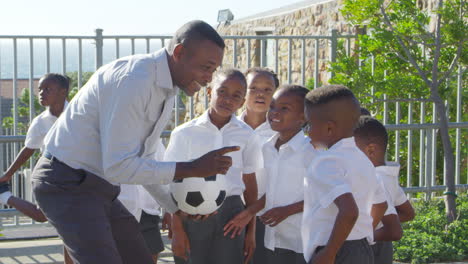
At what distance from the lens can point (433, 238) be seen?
21.5 ft

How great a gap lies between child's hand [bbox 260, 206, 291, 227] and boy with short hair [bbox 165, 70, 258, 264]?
27 centimetres

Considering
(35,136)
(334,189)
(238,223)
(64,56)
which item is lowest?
(238,223)

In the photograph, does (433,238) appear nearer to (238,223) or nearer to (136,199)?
(238,223)

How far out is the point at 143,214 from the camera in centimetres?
528

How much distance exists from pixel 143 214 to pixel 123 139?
6.16ft

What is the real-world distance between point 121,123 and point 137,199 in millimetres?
1623

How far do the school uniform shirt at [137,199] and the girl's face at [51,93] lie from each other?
161 cm

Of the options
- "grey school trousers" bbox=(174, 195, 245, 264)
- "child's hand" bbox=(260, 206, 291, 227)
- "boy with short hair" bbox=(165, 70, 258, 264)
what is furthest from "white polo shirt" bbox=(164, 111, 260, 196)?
"child's hand" bbox=(260, 206, 291, 227)

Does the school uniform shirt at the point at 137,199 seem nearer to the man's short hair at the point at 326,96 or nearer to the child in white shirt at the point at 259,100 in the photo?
the child in white shirt at the point at 259,100

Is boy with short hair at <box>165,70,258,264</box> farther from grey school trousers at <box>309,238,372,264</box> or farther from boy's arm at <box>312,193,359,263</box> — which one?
boy's arm at <box>312,193,359,263</box>

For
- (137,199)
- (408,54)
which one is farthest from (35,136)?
(408,54)

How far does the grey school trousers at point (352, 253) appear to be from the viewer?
3590 millimetres

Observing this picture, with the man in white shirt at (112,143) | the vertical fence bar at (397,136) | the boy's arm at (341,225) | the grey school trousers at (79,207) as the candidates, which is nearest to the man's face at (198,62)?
the man in white shirt at (112,143)

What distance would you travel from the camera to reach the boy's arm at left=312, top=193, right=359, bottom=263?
343 centimetres
